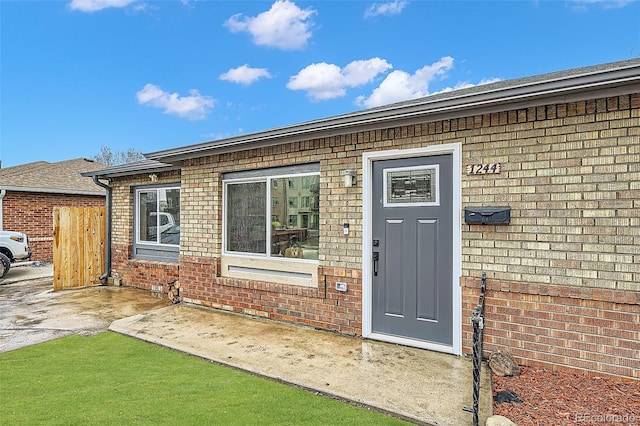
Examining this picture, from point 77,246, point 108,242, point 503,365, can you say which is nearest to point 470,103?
point 503,365

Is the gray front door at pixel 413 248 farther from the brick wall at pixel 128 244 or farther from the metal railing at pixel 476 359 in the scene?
the brick wall at pixel 128 244

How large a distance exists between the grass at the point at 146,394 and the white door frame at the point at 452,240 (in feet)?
5.41

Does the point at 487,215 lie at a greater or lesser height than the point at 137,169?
lesser

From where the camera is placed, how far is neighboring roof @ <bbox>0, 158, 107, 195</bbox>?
13359 mm

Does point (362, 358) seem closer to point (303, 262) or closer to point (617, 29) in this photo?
Result: point (303, 262)

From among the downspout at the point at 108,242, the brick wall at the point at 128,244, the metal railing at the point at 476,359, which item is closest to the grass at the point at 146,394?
the metal railing at the point at 476,359

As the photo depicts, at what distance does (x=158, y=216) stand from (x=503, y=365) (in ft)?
24.2

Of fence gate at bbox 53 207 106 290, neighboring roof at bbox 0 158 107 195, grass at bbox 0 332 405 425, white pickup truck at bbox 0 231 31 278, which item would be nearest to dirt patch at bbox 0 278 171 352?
fence gate at bbox 53 207 106 290

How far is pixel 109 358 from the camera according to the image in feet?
13.9

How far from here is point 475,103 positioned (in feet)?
12.2

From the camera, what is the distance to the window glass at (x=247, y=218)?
6023mm

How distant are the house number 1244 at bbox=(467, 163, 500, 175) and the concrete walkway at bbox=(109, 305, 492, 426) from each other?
2.08m

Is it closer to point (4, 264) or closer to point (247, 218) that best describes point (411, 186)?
point (247, 218)

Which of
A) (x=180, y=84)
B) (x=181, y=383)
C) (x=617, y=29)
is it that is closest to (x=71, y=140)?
(x=180, y=84)
